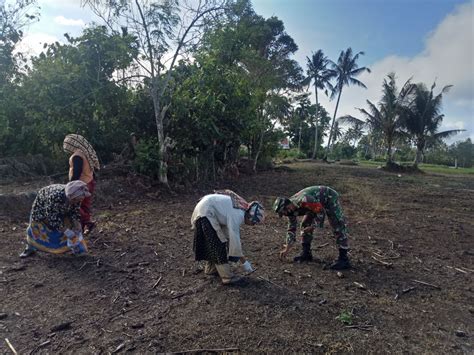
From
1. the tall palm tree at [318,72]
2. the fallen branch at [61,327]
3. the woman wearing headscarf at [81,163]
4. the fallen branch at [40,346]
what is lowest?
the fallen branch at [40,346]

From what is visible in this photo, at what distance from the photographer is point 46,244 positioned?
4793 millimetres

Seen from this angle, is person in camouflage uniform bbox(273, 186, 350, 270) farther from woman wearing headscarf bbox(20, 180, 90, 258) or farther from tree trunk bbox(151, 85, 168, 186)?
tree trunk bbox(151, 85, 168, 186)

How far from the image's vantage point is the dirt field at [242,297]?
3061 millimetres

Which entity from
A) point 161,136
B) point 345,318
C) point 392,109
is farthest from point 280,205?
point 392,109

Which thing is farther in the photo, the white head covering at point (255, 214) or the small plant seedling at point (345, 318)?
the white head covering at point (255, 214)

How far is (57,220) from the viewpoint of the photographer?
463 centimetres

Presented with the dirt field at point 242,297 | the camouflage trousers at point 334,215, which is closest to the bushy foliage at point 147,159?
the dirt field at point 242,297

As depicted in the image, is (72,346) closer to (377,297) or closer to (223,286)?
(223,286)

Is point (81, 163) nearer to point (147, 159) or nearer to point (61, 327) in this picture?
point (61, 327)

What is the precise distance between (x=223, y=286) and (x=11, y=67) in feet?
38.7

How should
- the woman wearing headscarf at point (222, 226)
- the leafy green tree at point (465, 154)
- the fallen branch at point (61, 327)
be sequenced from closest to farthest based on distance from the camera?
the fallen branch at point (61, 327), the woman wearing headscarf at point (222, 226), the leafy green tree at point (465, 154)

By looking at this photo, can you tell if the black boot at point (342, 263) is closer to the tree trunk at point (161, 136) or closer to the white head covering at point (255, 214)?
the white head covering at point (255, 214)

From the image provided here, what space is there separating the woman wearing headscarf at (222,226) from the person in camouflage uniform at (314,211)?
1.90 feet

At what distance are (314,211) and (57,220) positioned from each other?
10.5 feet
